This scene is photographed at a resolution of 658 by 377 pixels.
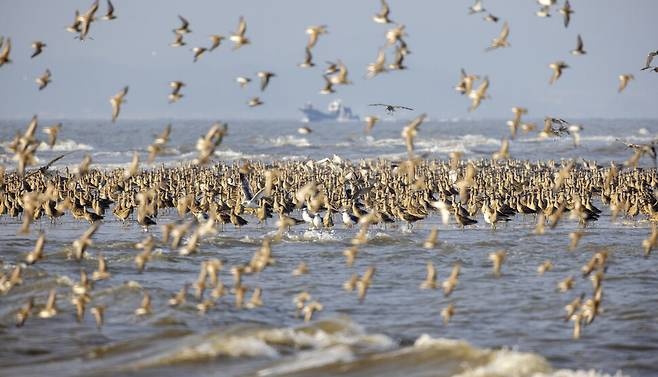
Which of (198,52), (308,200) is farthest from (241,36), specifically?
(308,200)

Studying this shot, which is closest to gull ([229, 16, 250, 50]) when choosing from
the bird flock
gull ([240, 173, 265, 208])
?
the bird flock

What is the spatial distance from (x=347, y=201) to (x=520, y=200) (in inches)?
192

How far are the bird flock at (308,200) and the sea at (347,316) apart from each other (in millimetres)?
290

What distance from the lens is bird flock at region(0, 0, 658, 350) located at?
56.8 feet

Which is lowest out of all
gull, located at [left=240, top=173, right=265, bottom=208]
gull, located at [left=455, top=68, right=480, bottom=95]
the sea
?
the sea

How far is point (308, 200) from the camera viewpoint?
30031 mm

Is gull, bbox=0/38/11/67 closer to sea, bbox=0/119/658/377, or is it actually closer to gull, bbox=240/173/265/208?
sea, bbox=0/119/658/377

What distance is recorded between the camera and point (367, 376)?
48.1 ft

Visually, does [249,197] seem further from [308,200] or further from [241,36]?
[241,36]

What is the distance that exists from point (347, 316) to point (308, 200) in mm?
12122

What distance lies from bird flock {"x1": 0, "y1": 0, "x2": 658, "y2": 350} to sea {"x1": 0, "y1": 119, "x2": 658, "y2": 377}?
0.29 metres

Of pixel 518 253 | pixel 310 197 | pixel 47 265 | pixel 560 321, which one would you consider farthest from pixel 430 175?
pixel 560 321

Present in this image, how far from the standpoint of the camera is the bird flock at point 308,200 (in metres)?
17.3

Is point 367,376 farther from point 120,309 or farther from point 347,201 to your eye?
point 347,201
